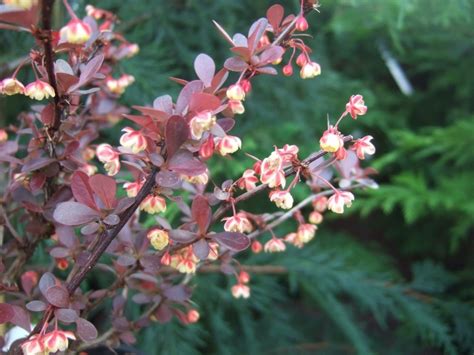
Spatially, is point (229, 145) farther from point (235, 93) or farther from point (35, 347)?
point (35, 347)

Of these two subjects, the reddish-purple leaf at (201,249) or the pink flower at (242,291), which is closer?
the reddish-purple leaf at (201,249)

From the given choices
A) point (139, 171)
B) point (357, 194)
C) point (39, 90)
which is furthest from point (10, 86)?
point (357, 194)

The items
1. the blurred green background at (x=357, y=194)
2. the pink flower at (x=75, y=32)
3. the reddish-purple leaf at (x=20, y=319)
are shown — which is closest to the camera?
the pink flower at (x=75, y=32)

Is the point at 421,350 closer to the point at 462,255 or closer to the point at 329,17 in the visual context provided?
the point at 462,255

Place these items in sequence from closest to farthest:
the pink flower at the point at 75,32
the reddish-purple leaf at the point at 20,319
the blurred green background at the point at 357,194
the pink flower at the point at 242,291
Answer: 1. the pink flower at the point at 75,32
2. the reddish-purple leaf at the point at 20,319
3. the pink flower at the point at 242,291
4. the blurred green background at the point at 357,194

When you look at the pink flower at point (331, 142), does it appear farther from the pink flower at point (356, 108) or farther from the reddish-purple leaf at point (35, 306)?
the reddish-purple leaf at point (35, 306)

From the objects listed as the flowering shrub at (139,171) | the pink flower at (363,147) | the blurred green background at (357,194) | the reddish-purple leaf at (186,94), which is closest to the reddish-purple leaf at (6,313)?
the flowering shrub at (139,171)

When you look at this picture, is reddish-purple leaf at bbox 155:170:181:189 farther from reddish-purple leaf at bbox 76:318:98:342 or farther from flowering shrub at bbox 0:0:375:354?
reddish-purple leaf at bbox 76:318:98:342

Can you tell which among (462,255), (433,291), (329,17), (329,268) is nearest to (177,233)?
(329,268)
